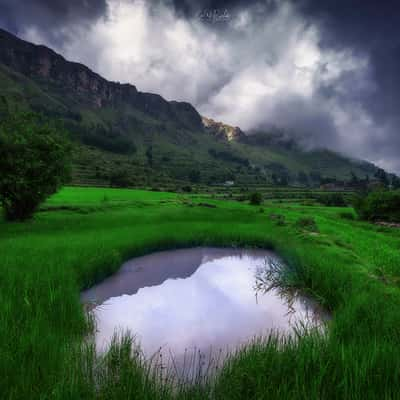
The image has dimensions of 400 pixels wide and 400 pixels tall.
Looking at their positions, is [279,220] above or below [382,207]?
below

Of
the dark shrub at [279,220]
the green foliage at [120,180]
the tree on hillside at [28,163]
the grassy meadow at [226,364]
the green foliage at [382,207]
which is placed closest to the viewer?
the grassy meadow at [226,364]

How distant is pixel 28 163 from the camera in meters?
11.6

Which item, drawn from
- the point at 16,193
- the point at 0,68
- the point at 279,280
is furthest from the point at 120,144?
the point at 279,280

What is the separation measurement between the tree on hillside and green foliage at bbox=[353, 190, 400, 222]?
3244 cm

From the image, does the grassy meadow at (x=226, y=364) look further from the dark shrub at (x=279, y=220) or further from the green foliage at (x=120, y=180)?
the green foliage at (x=120, y=180)

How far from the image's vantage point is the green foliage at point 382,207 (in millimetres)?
25531

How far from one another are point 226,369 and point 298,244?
755 centimetres

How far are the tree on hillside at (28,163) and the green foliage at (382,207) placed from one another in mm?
32440

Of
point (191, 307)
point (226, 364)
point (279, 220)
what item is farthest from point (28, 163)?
point (279, 220)

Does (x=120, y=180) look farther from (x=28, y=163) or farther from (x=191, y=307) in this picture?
(x=191, y=307)

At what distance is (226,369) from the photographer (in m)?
2.62

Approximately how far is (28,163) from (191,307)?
1172 cm

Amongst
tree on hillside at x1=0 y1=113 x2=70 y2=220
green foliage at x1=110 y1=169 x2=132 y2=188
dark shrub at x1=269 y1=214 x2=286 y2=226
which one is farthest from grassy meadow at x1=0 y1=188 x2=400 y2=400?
green foliage at x1=110 y1=169 x2=132 y2=188

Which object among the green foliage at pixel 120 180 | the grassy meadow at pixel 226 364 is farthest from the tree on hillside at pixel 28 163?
the green foliage at pixel 120 180
